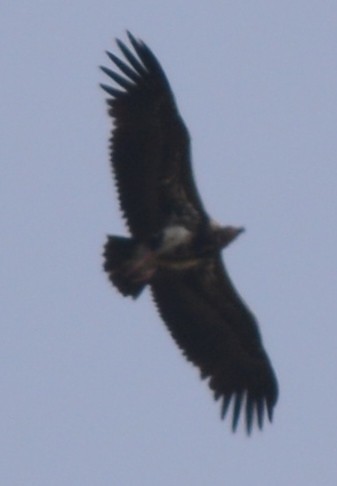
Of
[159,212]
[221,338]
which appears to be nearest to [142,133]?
[159,212]

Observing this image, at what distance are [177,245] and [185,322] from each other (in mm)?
1103

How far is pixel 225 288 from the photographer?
828 inches

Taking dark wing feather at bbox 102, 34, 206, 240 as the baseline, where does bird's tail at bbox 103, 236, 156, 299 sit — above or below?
below

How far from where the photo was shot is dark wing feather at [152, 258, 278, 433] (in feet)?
68.3

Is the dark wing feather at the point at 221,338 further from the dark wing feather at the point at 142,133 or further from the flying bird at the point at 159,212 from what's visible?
the dark wing feather at the point at 142,133

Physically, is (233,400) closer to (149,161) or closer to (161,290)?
(161,290)

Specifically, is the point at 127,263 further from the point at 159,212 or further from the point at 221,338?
the point at 221,338

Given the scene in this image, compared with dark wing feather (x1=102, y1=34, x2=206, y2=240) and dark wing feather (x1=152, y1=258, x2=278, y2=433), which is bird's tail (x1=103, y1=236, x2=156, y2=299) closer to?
dark wing feather (x1=102, y1=34, x2=206, y2=240)

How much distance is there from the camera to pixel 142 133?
19.9 metres

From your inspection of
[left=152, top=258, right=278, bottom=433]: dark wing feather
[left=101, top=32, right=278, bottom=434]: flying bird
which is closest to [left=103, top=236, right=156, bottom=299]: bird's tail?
[left=101, top=32, right=278, bottom=434]: flying bird

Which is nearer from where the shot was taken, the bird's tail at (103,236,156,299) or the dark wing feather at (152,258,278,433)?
the bird's tail at (103,236,156,299)

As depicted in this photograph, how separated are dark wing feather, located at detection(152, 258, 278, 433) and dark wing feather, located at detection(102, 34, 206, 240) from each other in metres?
1.05

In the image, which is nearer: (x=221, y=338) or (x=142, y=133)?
(x=142, y=133)

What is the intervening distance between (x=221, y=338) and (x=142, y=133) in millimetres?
2459
